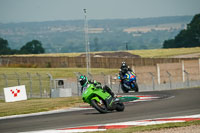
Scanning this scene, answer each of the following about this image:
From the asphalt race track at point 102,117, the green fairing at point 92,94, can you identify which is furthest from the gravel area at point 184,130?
the green fairing at point 92,94

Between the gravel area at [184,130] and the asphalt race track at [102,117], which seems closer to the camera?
the gravel area at [184,130]

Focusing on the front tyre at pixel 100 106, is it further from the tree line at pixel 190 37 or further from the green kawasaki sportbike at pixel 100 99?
the tree line at pixel 190 37

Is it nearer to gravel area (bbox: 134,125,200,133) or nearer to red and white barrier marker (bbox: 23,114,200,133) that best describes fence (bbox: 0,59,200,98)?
red and white barrier marker (bbox: 23,114,200,133)

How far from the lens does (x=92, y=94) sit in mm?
15281

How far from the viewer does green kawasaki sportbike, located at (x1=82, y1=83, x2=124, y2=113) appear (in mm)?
15266

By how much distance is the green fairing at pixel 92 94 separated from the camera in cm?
1522

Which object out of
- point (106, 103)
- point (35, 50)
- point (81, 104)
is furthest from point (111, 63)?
point (35, 50)

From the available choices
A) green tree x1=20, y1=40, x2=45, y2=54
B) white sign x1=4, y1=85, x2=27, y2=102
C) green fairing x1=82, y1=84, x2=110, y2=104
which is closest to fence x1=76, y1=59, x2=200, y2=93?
white sign x1=4, y1=85, x2=27, y2=102

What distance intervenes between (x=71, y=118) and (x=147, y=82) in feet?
77.4

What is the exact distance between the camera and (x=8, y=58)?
78.2 m

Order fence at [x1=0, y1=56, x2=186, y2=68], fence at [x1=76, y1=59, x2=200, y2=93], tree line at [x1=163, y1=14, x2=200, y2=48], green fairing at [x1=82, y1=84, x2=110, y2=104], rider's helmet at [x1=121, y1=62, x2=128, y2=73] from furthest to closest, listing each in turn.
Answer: tree line at [x1=163, y1=14, x2=200, y2=48]
fence at [x1=0, y1=56, x2=186, y2=68]
fence at [x1=76, y1=59, x2=200, y2=93]
rider's helmet at [x1=121, y1=62, x2=128, y2=73]
green fairing at [x1=82, y1=84, x2=110, y2=104]

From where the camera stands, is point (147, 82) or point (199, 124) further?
point (147, 82)

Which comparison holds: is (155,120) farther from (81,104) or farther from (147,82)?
(147,82)

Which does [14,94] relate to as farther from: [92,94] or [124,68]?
[92,94]
